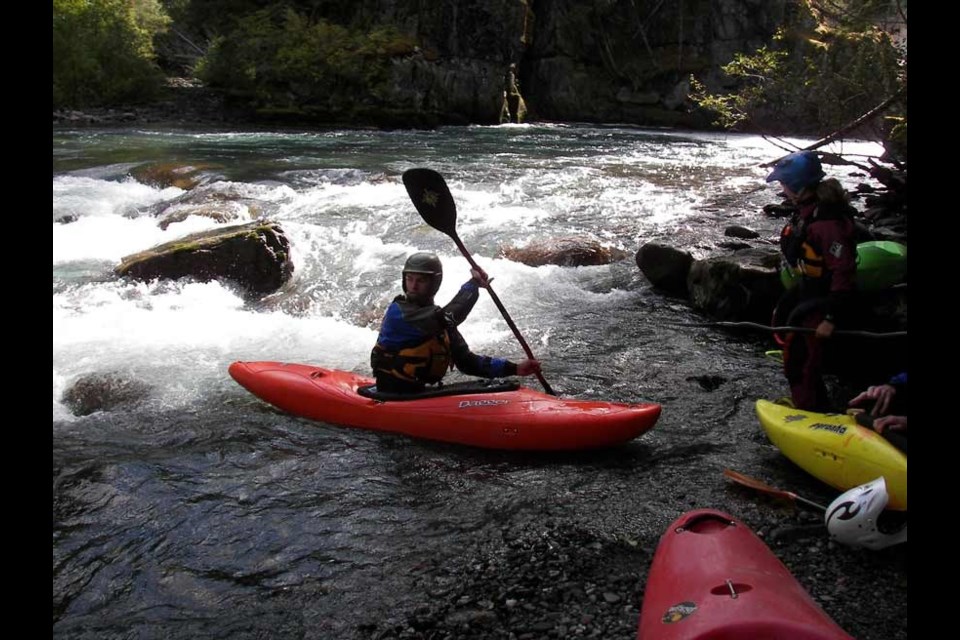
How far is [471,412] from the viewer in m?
3.62

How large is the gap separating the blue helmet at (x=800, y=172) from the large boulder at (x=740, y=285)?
1.91 m

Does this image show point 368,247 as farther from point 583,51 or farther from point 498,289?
point 583,51

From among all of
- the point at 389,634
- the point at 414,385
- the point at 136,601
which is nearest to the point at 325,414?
the point at 414,385

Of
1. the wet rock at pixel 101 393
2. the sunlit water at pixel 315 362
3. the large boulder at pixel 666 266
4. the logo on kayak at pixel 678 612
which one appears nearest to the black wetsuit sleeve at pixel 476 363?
the sunlit water at pixel 315 362

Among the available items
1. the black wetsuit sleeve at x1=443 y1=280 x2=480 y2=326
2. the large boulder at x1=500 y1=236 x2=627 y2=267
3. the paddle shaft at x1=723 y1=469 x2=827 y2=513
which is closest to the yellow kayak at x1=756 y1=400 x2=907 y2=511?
the paddle shaft at x1=723 y1=469 x2=827 y2=513

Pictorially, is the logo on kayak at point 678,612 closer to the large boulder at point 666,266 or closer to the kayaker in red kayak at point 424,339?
the kayaker in red kayak at point 424,339

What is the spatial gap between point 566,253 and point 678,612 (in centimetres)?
524

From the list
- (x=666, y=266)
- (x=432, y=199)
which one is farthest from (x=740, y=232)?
(x=432, y=199)

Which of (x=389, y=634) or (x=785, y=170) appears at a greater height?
(x=785, y=170)

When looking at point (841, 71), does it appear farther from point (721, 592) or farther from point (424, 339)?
point (721, 592)

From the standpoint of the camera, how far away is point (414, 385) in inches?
153

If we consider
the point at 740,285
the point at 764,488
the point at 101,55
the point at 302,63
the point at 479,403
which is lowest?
the point at 764,488

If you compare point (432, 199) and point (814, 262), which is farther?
point (432, 199)
